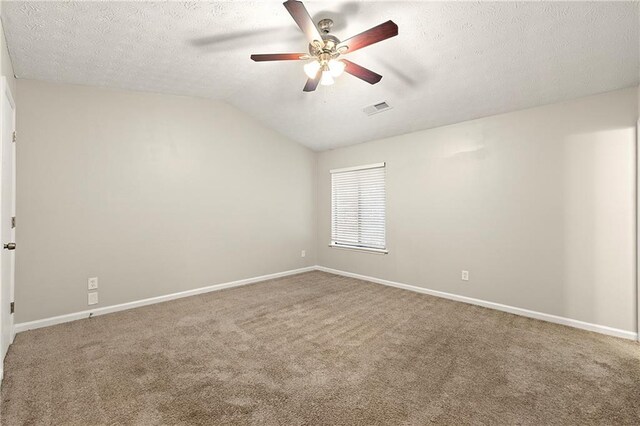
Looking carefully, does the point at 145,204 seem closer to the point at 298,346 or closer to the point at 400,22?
the point at 298,346

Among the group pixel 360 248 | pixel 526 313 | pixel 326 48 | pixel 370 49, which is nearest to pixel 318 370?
pixel 326 48

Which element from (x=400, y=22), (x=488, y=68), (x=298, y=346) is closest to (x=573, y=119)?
(x=488, y=68)

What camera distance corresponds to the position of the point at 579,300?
2.98 metres

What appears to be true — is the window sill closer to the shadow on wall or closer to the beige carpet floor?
the beige carpet floor

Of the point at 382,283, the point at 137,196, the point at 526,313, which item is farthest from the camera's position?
the point at 382,283

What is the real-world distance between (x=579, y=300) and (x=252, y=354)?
330 centimetres

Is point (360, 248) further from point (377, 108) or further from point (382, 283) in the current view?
point (377, 108)

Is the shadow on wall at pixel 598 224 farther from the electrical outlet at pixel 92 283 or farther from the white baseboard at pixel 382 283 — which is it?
the electrical outlet at pixel 92 283

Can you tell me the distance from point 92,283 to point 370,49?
391 centimetres

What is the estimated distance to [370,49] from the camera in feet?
8.94

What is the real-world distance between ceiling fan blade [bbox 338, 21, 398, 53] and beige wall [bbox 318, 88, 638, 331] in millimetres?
2329

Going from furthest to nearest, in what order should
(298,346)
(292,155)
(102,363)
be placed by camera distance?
(292,155), (298,346), (102,363)

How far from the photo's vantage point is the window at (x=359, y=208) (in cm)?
481

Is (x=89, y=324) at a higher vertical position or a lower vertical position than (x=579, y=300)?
lower
